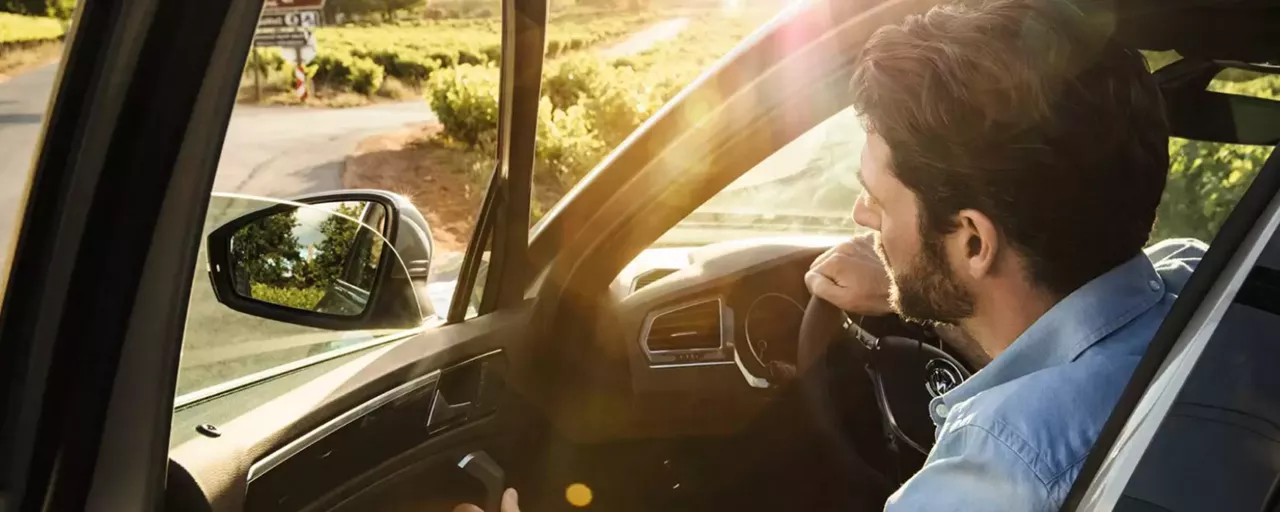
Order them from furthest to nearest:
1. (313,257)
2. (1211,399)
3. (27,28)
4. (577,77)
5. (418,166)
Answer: (577,77)
(418,166)
(313,257)
(27,28)
(1211,399)

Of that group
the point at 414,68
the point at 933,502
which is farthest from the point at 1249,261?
the point at 414,68

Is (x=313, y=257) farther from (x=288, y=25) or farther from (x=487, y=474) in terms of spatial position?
(x=487, y=474)

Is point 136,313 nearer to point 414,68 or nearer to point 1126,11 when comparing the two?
point 1126,11

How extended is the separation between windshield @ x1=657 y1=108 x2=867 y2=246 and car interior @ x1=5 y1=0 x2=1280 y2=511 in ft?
0.47

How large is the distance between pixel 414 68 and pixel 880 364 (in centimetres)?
484

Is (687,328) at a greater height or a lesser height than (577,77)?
greater

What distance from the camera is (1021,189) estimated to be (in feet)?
5.45

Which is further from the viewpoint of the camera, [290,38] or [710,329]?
[710,329]

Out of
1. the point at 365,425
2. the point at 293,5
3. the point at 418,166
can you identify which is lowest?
the point at 418,166

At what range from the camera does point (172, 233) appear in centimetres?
120

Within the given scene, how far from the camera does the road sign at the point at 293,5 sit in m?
1.39

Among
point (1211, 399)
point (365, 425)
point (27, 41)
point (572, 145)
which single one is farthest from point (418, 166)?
point (1211, 399)

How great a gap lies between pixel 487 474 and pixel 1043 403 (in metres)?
1.25

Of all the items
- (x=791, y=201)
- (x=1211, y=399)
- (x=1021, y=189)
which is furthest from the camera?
(x=791, y=201)
